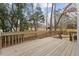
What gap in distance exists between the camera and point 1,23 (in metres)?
1.52

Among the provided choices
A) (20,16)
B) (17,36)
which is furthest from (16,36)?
(20,16)

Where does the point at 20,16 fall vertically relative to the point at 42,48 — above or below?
above

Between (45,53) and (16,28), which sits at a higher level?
(16,28)

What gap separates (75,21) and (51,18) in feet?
0.65

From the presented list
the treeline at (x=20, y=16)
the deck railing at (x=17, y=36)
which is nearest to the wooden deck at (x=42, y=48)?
the deck railing at (x=17, y=36)

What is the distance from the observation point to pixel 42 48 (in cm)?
150

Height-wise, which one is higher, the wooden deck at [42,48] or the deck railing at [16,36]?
the deck railing at [16,36]

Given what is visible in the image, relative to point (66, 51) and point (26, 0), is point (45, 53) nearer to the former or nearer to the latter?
point (66, 51)

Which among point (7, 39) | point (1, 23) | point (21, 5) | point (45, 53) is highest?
point (21, 5)

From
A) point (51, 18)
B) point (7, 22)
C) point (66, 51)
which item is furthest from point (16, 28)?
point (66, 51)

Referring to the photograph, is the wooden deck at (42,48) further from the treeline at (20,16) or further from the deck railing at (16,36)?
the treeline at (20,16)

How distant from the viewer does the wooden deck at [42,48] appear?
149 cm

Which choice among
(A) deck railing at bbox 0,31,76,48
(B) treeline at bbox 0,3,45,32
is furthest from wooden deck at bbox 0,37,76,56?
(B) treeline at bbox 0,3,45,32

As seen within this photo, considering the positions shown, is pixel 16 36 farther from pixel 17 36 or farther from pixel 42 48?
pixel 42 48
